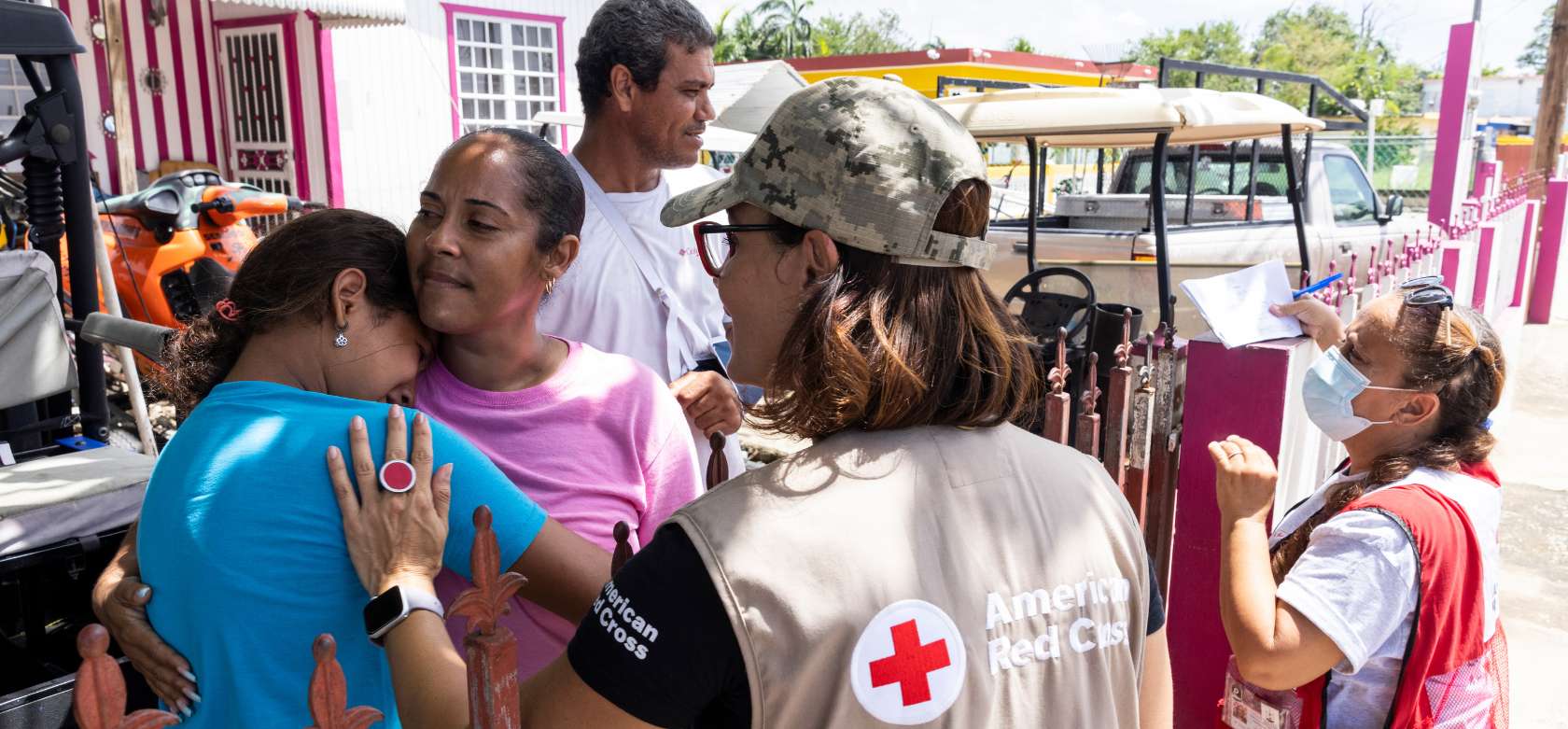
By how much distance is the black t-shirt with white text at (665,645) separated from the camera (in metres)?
1.03

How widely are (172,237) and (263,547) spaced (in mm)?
6603

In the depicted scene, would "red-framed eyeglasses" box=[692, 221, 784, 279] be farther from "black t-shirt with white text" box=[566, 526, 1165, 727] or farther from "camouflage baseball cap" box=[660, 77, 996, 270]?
"black t-shirt with white text" box=[566, 526, 1165, 727]

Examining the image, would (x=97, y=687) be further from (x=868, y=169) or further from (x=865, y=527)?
(x=868, y=169)

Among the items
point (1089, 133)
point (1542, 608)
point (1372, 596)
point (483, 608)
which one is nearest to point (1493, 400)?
point (1372, 596)

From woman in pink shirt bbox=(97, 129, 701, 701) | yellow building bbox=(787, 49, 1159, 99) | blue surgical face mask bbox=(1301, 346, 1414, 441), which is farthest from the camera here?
yellow building bbox=(787, 49, 1159, 99)

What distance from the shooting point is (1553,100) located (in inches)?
546

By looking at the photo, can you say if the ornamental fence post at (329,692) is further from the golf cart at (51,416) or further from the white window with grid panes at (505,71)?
the white window with grid panes at (505,71)

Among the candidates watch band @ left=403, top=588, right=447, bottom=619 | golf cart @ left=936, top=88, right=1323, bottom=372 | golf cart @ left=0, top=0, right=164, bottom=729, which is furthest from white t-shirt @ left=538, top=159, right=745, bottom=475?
golf cart @ left=936, top=88, right=1323, bottom=372

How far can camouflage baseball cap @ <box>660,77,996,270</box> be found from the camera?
1.22 m

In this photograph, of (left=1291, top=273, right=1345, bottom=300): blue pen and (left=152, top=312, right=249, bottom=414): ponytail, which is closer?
(left=152, top=312, right=249, bottom=414): ponytail

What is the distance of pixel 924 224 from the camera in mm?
1223

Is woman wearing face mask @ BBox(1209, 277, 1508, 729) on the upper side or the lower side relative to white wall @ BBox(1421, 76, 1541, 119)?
lower

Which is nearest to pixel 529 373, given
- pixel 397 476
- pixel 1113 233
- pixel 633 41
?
pixel 397 476

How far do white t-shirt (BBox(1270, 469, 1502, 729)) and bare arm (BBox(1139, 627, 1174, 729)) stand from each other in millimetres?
612
